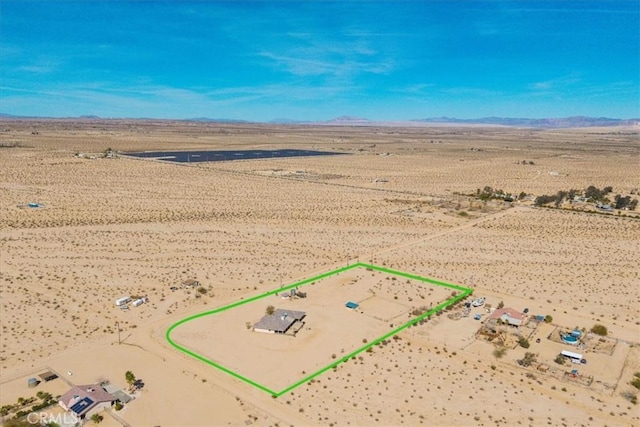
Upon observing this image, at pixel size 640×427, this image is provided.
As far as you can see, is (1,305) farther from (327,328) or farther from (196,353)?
(327,328)

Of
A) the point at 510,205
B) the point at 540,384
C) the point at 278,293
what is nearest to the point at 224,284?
the point at 278,293

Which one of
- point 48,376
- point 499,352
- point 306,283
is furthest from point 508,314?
point 48,376

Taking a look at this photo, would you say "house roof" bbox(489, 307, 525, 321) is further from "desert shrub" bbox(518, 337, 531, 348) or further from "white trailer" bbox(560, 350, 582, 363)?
"white trailer" bbox(560, 350, 582, 363)

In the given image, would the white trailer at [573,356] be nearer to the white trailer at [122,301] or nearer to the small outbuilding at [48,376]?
the small outbuilding at [48,376]

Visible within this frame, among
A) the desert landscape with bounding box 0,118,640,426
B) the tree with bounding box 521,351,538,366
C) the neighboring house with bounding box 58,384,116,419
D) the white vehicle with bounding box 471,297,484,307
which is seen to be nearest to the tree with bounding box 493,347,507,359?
the desert landscape with bounding box 0,118,640,426

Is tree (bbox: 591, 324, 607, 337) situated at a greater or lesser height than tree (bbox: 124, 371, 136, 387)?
greater
